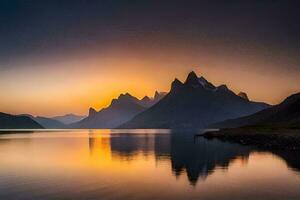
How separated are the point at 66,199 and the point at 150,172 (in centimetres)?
2435

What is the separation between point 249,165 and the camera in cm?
6756

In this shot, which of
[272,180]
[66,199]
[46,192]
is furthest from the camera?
[272,180]

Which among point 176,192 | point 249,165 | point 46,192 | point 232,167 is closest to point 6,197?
point 46,192

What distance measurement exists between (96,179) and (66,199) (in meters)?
13.8

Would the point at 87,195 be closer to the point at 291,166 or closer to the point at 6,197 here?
the point at 6,197

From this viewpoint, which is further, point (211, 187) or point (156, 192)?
point (211, 187)

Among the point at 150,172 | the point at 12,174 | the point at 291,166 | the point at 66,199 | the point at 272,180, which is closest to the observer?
the point at 66,199

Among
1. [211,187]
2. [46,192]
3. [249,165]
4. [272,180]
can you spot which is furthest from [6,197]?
[249,165]

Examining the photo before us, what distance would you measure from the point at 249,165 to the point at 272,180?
60.4ft

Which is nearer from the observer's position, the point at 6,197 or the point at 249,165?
the point at 6,197

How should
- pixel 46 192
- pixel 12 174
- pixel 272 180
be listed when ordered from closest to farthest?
pixel 46 192 < pixel 272 180 < pixel 12 174

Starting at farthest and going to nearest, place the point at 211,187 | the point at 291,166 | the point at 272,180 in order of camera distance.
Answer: the point at 291,166 → the point at 272,180 → the point at 211,187

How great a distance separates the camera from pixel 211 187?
4359 centimetres

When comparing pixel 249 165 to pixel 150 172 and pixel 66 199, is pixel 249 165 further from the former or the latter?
pixel 66 199
